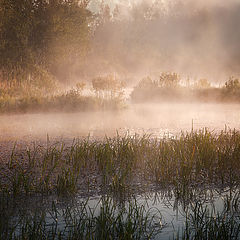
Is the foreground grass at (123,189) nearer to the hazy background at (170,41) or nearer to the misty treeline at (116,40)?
the misty treeline at (116,40)

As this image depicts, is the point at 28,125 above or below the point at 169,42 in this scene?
below

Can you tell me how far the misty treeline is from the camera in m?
18.1

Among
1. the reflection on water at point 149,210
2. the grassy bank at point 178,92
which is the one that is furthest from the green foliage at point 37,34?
the reflection on water at point 149,210

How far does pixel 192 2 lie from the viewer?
36.2 metres

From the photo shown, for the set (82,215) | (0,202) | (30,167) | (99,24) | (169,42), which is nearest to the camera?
(82,215)

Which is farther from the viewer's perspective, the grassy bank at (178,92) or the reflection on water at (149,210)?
the grassy bank at (178,92)

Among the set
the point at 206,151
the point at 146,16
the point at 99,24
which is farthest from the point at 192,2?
the point at 206,151

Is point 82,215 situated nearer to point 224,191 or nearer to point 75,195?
point 75,195

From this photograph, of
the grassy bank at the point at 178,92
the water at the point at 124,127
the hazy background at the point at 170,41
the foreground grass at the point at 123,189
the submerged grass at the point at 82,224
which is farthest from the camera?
the hazy background at the point at 170,41

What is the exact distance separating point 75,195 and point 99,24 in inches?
1156

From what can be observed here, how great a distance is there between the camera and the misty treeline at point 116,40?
18.1 meters

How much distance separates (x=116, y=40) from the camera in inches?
1155

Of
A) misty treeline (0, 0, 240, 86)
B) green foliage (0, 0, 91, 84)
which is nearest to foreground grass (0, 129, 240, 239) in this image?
misty treeline (0, 0, 240, 86)

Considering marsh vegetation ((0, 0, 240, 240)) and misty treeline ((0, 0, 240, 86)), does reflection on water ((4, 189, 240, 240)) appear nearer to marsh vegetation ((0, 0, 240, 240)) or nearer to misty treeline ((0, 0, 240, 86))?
marsh vegetation ((0, 0, 240, 240))
